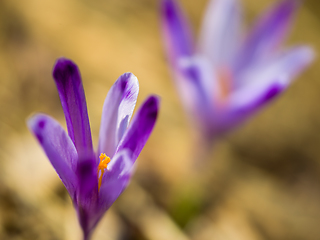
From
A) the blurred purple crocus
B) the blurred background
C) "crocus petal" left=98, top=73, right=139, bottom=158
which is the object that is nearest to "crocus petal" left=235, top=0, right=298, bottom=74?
the blurred purple crocus

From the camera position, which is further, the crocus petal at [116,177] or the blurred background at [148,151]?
the blurred background at [148,151]

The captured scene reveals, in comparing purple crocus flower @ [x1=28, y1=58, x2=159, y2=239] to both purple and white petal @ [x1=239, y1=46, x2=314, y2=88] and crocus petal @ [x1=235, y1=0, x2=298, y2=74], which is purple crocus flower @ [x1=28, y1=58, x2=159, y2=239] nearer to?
purple and white petal @ [x1=239, y1=46, x2=314, y2=88]

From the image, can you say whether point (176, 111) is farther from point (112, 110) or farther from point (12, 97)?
point (112, 110)

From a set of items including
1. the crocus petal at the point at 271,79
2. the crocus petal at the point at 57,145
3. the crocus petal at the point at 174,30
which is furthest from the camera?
the crocus petal at the point at 174,30

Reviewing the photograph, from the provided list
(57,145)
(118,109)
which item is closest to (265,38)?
(118,109)

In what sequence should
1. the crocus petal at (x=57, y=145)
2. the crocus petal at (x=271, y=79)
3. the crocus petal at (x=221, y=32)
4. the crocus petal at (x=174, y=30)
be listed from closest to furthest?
the crocus petal at (x=57, y=145)
the crocus petal at (x=271, y=79)
the crocus petal at (x=174, y=30)
the crocus petal at (x=221, y=32)

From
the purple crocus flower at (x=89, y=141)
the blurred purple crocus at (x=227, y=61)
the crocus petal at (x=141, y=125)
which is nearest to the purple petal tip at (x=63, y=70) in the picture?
the purple crocus flower at (x=89, y=141)

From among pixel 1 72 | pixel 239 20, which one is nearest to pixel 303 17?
pixel 239 20

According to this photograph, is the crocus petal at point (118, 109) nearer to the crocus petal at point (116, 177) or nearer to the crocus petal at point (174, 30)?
the crocus petal at point (116, 177)
